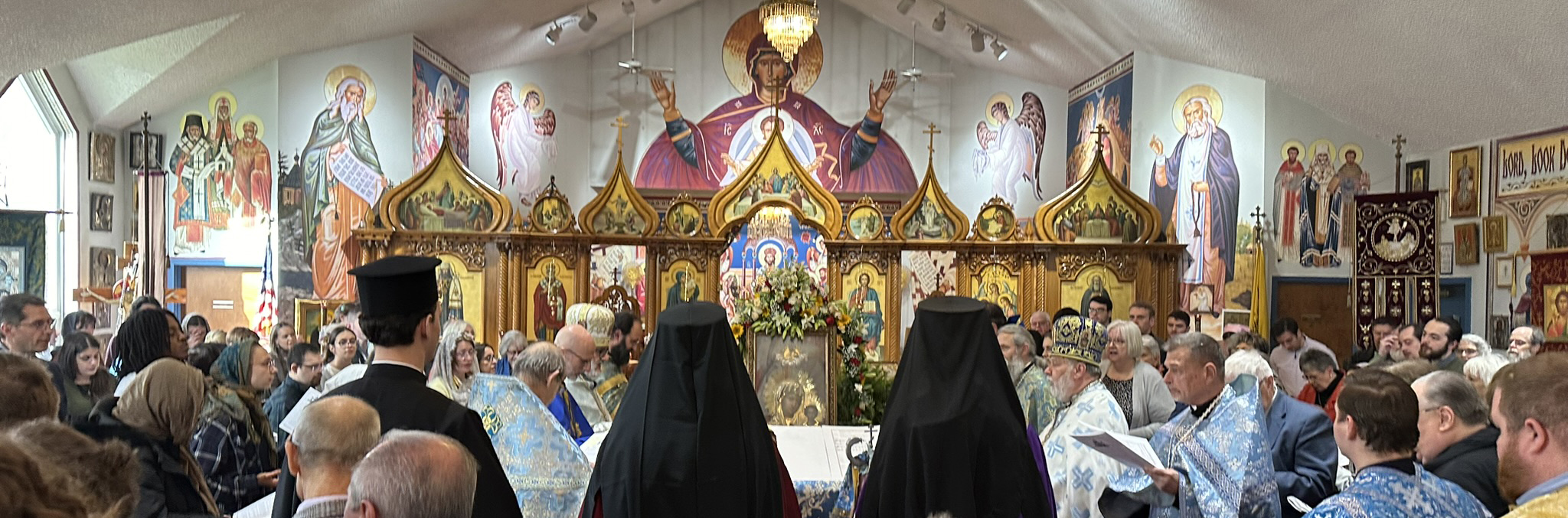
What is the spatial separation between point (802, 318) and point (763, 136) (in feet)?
35.0

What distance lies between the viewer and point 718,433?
3680 mm

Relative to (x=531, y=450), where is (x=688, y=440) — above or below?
above

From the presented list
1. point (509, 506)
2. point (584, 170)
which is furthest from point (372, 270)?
point (584, 170)

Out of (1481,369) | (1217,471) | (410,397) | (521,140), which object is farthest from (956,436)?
(521,140)

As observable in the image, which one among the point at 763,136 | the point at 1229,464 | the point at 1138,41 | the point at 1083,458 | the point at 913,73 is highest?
the point at 913,73

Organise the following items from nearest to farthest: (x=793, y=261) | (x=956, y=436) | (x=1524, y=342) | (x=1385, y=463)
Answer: (x=1385, y=463), (x=956, y=436), (x=1524, y=342), (x=793, y=261)

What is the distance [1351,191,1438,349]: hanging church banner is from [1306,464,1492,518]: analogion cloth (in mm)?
8822

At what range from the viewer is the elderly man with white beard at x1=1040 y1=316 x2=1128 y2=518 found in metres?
4.93

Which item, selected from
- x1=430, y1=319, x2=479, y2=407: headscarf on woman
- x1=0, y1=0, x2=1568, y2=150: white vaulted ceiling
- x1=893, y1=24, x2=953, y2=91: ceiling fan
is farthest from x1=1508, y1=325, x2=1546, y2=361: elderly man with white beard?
x1=893, y1=24, x2=953, y2=91: ceiling fan

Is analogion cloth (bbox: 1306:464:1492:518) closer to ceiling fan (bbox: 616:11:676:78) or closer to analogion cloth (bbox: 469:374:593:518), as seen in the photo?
analogion cloth (bbox: 469:374:593:518)

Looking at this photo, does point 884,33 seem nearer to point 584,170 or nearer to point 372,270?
point 584,170

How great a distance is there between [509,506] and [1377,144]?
38.7 feet

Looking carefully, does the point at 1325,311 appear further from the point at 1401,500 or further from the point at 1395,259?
the point at 1401,500

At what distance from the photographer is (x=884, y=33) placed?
19.3 m
